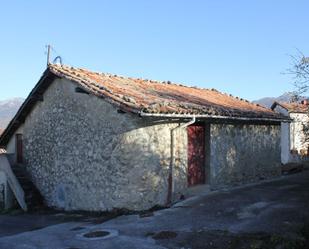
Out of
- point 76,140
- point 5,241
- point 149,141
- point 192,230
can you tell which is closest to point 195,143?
point 149,141

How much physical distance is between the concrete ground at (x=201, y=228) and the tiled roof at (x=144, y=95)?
9.13ft

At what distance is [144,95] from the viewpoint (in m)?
14.9

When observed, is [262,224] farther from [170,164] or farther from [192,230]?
[170,164]

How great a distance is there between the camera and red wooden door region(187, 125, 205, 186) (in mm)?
15188

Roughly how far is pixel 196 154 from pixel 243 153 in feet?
9.34

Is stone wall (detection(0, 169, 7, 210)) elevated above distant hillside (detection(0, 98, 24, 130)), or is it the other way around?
distant hillside (detection(0, 98, 24, 130))

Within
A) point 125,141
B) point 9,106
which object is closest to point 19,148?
point 125,141

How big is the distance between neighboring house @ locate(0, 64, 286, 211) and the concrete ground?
1124 millimetres

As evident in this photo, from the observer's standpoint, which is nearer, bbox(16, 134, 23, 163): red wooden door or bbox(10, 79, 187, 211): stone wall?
bbox(10, 79, 187, 211): stone wall

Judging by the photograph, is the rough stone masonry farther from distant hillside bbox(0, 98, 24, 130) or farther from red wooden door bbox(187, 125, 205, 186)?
distant hillside bbox(0, 98, 24, 130)

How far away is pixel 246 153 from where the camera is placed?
17.7 m

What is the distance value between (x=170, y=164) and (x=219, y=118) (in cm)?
272

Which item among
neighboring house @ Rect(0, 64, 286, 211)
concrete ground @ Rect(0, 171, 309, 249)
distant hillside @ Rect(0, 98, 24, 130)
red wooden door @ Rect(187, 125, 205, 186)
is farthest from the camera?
distant hillside @ Rect(0, 98, 24, 130)

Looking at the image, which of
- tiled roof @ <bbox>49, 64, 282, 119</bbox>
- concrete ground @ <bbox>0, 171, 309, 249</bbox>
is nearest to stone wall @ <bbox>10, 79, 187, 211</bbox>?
tiled roof @ <bbox>49, 64, 282, 119</bbox>
